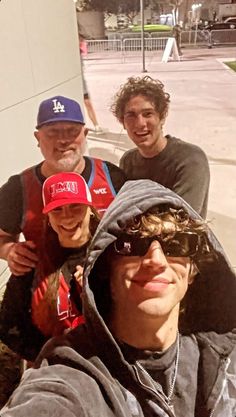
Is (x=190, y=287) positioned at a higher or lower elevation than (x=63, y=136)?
lower

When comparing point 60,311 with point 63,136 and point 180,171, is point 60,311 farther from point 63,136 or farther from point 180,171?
point 180,171

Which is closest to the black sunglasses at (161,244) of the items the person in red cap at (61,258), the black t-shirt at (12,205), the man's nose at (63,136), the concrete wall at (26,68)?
the person in red cap at (61,258)

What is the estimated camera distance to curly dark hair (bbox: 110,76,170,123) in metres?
1.77

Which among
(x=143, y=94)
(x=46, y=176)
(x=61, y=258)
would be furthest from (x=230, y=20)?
(x=61, y=258)

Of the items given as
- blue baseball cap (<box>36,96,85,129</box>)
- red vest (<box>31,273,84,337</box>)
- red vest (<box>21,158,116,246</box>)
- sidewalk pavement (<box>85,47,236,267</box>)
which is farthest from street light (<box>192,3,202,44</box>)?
red vest (<box>31,273,84,337</box>)

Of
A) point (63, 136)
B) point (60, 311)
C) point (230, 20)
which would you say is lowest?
point (60, 311)

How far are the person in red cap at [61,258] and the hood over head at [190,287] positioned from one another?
27 cm

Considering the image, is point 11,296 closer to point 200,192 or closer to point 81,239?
point 81,239

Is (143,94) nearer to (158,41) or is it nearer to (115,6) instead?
(115,6)

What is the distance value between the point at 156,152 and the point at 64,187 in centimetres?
61

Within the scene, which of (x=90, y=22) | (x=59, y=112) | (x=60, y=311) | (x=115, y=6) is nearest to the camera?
(x=60, y=311)

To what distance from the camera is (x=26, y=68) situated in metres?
2.95

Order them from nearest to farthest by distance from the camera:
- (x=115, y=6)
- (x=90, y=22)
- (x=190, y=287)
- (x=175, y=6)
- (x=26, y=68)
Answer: (x=190, y=287), (x=26, y=68), (x=115, y=6), (x=90, y=22), (x=175, y=6)

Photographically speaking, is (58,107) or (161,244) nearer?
(161,244)
